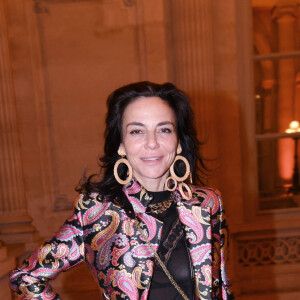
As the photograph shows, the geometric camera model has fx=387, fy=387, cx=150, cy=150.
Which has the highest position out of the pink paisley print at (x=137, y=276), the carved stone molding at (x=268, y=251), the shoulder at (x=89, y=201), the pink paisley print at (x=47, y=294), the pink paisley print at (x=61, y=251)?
the shoulder at (x=89, y=201)

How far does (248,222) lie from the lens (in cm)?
368

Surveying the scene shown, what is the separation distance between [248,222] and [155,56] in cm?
178

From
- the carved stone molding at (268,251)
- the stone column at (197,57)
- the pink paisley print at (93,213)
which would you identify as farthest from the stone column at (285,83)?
the pink paisley print at (93,213)

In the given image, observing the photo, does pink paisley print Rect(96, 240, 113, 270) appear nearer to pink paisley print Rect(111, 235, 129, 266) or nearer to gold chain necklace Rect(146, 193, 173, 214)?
pink paisley print Rect(111, 235, 129, 266)

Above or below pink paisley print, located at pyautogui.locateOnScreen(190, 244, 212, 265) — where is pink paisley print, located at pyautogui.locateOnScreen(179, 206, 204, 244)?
above

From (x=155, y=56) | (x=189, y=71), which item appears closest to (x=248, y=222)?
(x=189, y=71)

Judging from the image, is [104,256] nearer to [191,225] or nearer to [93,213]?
[93,213]

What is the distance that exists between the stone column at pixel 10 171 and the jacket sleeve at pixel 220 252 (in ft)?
7.53

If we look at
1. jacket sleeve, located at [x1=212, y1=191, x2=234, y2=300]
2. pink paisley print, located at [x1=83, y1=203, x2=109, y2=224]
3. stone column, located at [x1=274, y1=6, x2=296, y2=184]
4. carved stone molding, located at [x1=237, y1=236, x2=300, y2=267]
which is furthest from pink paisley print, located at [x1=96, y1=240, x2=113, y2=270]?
stone column, located at [x1=274, y1=6, x2=296, y2=184]

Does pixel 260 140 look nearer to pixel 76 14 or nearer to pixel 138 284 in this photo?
pixel 76 14

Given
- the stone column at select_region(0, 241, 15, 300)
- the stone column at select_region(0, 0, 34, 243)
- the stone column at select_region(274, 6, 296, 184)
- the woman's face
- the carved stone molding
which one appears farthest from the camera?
the carved stone molding

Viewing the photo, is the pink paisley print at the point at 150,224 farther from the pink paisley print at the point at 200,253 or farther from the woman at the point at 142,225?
the pink paisley print at the point at 200,253

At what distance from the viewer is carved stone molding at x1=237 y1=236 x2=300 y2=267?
366 centimetres

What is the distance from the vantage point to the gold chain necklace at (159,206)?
5.07 feet
